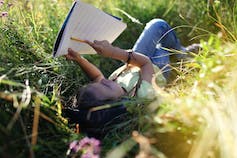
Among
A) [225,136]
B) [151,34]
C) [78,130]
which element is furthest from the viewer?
[151,34]

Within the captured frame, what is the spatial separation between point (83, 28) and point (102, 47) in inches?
5.6

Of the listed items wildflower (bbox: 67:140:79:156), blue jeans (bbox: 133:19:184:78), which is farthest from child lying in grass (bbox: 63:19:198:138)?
wildflower (bbox: 67:140:79:156)

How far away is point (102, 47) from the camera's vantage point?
8.31 ft

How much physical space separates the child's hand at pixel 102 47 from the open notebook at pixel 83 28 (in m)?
0.03

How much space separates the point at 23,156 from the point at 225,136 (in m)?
0.67

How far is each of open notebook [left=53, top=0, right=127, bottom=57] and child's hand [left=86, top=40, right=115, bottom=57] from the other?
32 mm

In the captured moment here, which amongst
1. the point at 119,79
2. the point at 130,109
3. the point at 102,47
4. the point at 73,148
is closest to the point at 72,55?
the point at 102,47

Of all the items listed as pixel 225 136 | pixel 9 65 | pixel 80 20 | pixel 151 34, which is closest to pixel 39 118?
pixel 9 65

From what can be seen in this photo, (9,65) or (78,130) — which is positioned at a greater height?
(9,65)

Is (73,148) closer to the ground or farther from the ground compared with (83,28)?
closer to the ground

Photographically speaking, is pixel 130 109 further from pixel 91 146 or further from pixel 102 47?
pixel 102 47

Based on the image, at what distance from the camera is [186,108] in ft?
5.63

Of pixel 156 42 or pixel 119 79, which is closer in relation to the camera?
pixel 119 79

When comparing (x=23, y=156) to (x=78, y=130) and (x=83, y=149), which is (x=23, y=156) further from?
(x=78, y=130)
